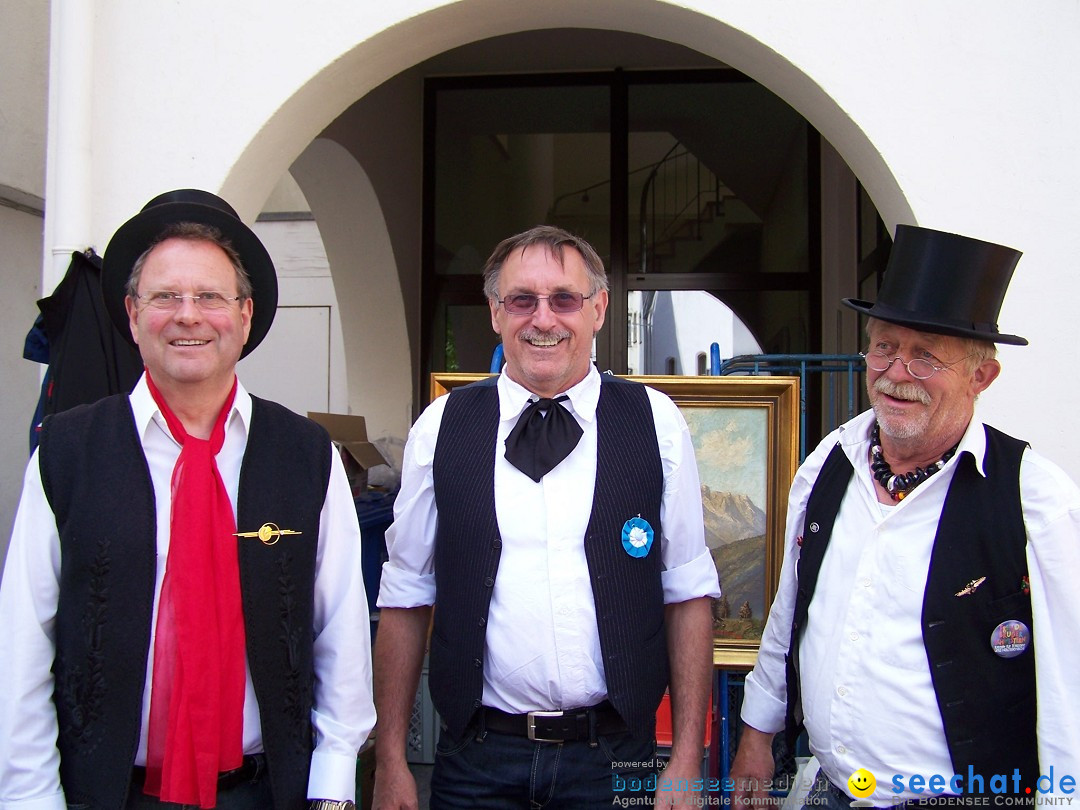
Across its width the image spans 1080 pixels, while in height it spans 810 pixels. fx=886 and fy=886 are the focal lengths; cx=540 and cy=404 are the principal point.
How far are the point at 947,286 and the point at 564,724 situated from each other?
4.20ft

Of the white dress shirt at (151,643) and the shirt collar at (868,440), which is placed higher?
the shirt collar at (868,440)

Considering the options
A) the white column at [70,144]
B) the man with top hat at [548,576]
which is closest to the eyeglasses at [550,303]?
the man with top hat at [548,576]

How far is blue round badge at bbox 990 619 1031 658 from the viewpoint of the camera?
1771mm

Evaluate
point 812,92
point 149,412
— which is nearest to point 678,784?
point 149,412

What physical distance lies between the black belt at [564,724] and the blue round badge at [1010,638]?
2.60 feet

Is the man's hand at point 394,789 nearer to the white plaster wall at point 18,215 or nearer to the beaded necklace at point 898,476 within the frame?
the beaded necklace at point 898,476

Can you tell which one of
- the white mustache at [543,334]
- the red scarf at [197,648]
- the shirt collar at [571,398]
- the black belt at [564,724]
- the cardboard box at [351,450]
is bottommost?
the black belt at [564,724]

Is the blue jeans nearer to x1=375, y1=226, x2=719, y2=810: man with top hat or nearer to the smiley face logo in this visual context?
x1=375, y1=226, x2=719, y2=810: man with top hat

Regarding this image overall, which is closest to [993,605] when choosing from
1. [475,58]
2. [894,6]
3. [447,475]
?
[447,475]

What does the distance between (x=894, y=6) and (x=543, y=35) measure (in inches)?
122

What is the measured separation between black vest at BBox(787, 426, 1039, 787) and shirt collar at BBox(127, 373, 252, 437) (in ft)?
4.75

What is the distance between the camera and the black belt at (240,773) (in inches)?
66.3

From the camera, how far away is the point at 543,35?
5582 mm

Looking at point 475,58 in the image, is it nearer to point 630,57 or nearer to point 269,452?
point 630,57
